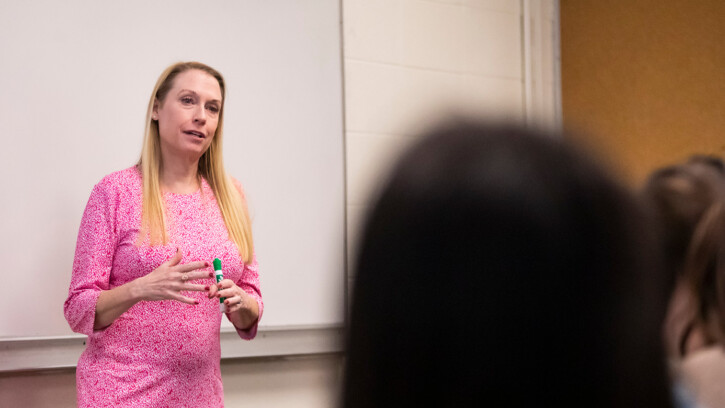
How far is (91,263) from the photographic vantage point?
172 centimetres

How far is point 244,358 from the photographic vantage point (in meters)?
2.78

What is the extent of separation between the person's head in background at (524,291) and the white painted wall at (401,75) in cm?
237

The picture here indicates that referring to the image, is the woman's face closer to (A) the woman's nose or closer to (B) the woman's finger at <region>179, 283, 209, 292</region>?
(A) the woman's nose

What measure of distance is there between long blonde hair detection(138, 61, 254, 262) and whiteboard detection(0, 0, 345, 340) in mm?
524

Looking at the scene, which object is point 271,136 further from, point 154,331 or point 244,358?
point 154,331

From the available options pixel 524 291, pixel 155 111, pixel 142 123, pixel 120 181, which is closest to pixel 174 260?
pixel 120 181

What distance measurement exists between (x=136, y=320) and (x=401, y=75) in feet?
6.46

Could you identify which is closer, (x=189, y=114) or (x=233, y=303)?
(x=233, y=303)

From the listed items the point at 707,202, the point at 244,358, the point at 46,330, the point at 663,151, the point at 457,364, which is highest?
the point at 663,151

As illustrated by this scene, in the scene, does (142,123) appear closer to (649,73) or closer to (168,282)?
(168,282)

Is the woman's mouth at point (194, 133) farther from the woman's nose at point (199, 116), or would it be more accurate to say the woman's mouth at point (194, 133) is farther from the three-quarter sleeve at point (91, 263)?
the three-quarter sleeve at point (91, 263)

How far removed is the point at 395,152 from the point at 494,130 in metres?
0.07

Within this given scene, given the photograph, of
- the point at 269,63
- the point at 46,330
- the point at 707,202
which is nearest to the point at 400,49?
the point at 269,63

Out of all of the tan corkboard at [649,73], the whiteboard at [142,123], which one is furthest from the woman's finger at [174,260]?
the tan corkboard at [649,73]
